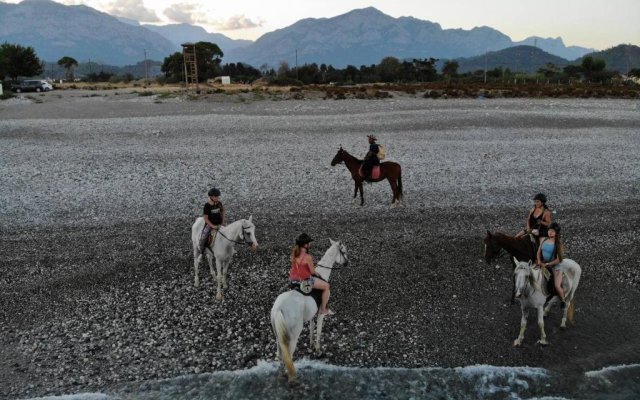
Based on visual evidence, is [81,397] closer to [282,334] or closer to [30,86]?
[282,334]

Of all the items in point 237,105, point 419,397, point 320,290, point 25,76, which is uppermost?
point 25,76

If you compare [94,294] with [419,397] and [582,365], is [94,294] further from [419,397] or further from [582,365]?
[582,365]

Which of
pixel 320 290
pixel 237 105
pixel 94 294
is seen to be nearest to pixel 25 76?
pixel 237 105

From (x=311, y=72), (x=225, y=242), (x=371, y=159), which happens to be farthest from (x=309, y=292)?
(x=311, y=72)

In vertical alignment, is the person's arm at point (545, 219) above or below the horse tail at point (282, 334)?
above

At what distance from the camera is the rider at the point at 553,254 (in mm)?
9648

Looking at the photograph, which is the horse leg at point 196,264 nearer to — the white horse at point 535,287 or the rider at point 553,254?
the white horse at point 535,287

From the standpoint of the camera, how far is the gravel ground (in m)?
9.62

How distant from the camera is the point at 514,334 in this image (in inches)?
398

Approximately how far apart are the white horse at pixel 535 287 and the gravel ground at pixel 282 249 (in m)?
0.47

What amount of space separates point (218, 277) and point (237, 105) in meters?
36.7

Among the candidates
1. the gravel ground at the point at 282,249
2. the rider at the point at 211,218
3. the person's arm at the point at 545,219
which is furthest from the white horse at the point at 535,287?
the rider at the point at 211,218

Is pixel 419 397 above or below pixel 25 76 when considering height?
below

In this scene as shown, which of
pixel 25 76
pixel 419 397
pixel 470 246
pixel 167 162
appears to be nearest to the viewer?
pixel 419 397
